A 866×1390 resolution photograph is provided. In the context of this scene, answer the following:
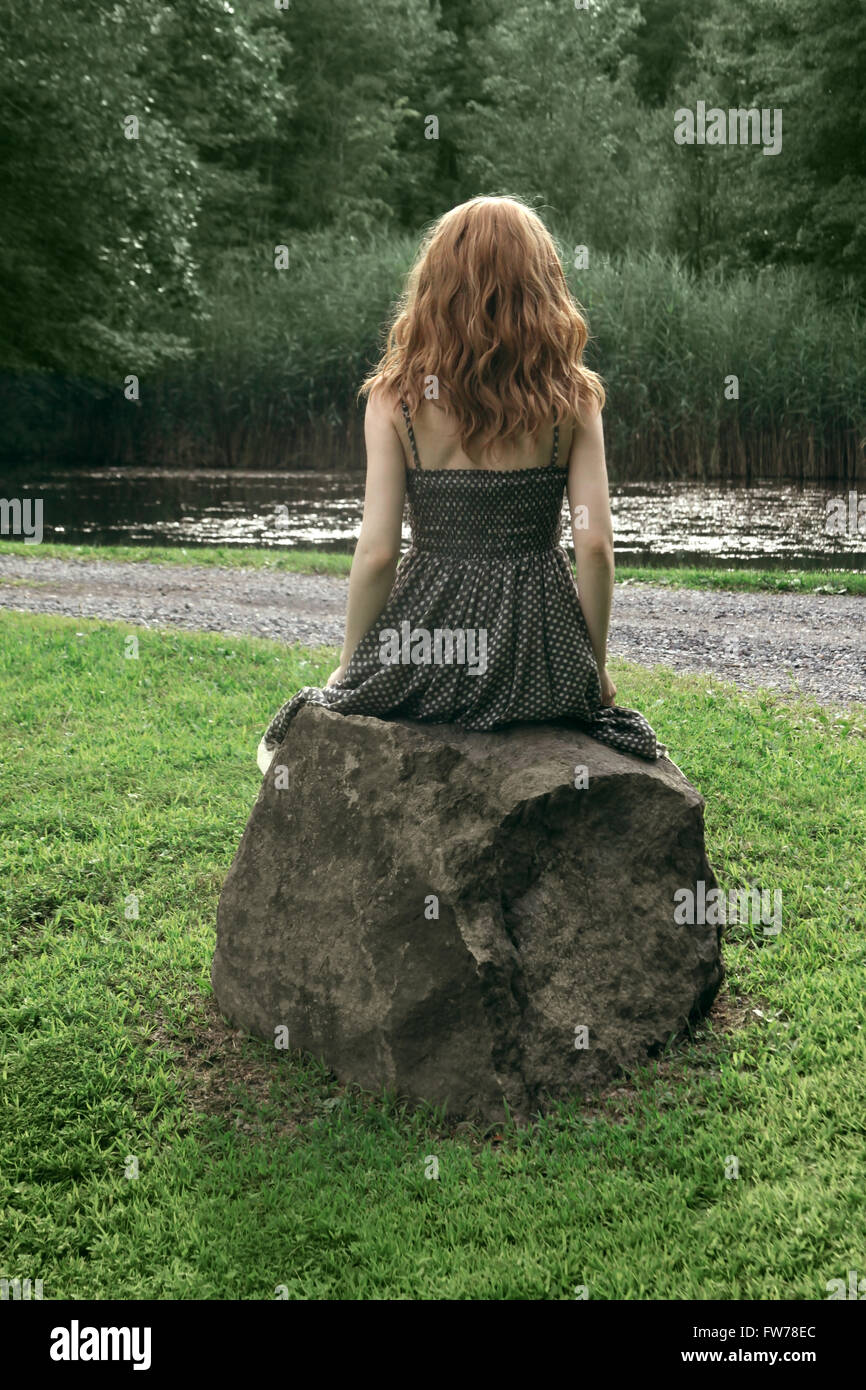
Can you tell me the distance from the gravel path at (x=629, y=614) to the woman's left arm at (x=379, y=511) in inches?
190

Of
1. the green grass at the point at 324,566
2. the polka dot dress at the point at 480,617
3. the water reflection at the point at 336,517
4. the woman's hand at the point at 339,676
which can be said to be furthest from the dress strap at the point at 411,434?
the water reflection at the point at 336,517

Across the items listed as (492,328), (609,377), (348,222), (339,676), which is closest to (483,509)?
(492,328)

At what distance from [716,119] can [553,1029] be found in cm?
2985

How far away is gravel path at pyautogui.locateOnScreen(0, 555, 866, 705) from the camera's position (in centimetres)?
902

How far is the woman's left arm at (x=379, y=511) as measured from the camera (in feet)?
12.4

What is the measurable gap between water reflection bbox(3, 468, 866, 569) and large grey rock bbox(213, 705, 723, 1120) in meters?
10.8

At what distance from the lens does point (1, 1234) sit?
333cm

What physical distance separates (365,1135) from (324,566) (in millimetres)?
10596

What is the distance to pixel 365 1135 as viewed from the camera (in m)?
3.59

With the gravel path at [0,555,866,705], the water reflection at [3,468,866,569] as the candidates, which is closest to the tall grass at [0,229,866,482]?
the water reflection at [3,468,866,569]

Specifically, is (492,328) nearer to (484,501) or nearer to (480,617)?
(484,501)

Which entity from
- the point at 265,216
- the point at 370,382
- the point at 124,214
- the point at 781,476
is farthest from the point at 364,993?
the point at 265,216

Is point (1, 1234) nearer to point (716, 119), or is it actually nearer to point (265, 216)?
point (716, 119)

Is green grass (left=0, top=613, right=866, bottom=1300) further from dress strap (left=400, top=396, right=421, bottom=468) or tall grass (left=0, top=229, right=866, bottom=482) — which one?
tall grass (left=0, top=229, right=866, bottom=482)
